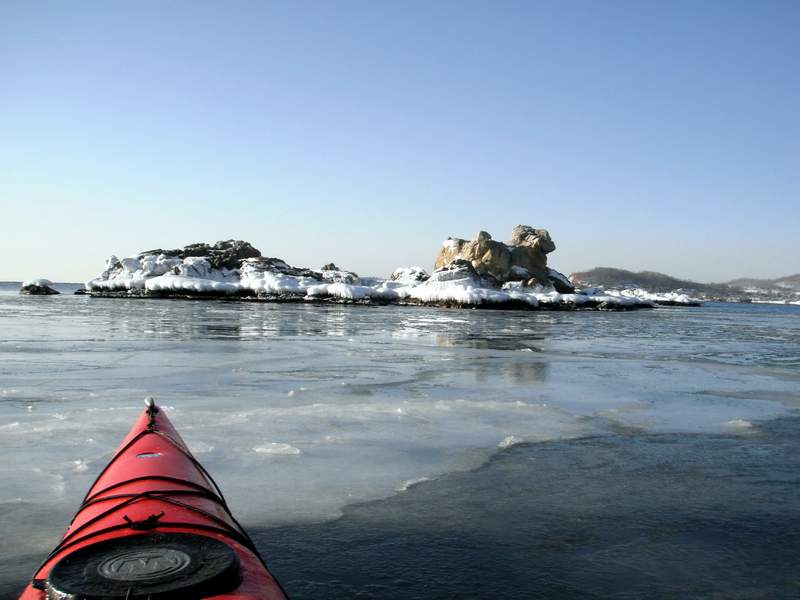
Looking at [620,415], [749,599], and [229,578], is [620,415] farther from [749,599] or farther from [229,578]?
[229,578]

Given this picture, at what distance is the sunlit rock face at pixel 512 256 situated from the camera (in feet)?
238

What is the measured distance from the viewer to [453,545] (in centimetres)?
457

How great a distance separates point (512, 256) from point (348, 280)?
65.2ft

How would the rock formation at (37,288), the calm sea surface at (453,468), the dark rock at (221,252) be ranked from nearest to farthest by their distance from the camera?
the calm sea surface at (453,468)
the rock formation at (37,288)
the dark rock at (221,252)

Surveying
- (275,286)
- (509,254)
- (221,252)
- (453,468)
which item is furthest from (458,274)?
(453,468)

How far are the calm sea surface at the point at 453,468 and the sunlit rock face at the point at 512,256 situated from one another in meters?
55.5

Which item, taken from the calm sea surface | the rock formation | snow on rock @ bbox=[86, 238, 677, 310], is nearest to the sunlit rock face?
snow on rock @ bbox=[86, 238, 677, 310]

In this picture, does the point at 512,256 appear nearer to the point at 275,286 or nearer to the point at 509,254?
the point at 509,254

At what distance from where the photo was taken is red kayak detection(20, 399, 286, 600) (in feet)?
7.93

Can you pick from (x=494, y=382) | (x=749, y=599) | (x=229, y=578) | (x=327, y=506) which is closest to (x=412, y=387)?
(x=494, y=382)

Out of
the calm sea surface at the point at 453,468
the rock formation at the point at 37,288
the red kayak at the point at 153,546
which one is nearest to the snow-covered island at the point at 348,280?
the rock formation at the point at 37,288

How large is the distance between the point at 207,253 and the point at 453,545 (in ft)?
238

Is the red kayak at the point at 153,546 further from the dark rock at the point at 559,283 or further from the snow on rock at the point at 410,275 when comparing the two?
the dark rock at the point at 559,283

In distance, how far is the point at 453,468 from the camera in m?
6.49
